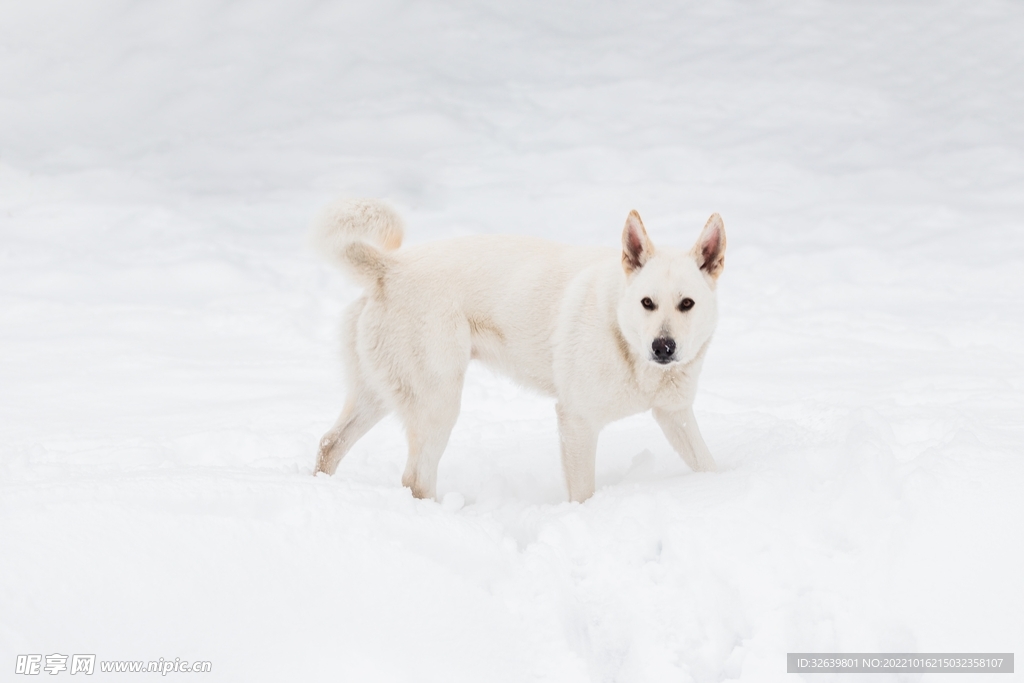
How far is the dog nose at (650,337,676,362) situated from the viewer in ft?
10.6

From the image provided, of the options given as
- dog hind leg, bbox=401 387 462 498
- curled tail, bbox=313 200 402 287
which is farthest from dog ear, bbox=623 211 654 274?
curled tail, bbox=313 200 402 287

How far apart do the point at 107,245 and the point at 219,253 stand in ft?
4.99

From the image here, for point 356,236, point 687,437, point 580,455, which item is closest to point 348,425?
point 356,236

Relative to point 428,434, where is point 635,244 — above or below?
above

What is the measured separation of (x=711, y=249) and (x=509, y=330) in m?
0.98

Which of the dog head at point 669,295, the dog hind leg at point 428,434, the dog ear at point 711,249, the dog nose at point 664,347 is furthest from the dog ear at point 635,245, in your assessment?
the dog hind leg at point 428,434

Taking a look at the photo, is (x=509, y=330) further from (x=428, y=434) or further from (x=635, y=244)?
(x=635, y=244)

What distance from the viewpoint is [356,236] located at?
3.80 m

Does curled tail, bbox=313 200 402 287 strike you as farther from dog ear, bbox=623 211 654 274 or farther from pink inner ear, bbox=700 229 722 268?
pink inner ear, bbox=700 229 722 268

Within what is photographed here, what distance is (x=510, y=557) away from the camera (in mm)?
2918

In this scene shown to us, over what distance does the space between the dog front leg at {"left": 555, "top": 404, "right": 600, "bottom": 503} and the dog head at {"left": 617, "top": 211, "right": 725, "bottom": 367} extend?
1.45 feet

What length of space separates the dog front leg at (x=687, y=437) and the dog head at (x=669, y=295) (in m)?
0.41

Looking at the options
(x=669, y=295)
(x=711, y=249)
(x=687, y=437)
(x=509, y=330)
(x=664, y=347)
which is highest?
(x=711, y=249)

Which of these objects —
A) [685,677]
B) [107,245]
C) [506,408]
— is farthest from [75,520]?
[107,245]
